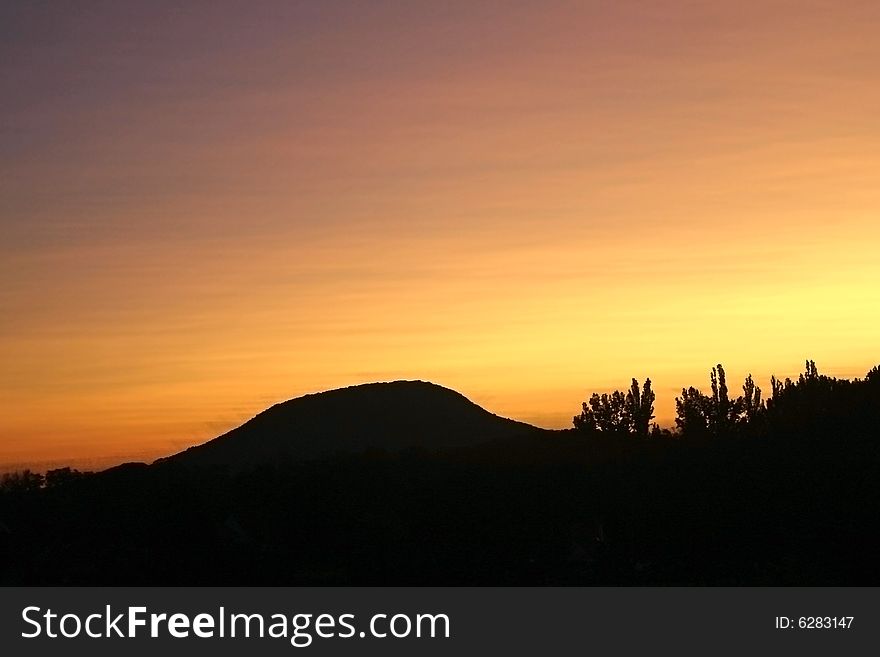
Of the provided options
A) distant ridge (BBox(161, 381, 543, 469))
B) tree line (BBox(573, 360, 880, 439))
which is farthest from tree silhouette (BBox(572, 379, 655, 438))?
distant ridge (BBox(161, 381, 543, 469))

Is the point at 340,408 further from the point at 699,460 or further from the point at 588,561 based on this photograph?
the point at 588,561

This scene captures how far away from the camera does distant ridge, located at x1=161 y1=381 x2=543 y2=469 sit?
163125mm

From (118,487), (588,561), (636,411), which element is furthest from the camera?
(636,411)

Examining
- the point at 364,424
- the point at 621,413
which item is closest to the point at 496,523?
the point at 621,413

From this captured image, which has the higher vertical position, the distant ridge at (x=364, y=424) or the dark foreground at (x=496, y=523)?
the distant ridge at (x=364, y=424)

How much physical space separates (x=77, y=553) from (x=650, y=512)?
2592 centimetres

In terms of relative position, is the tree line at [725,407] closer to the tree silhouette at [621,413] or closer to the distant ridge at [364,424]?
the tree silhouette at [621,413]

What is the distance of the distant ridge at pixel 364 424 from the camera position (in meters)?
A: 163

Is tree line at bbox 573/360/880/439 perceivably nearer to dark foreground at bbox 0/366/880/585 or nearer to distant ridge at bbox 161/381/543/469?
dark foreground at bbox 0/366/880/585

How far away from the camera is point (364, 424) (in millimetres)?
174250

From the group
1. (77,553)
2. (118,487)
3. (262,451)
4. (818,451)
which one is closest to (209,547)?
(77,553)

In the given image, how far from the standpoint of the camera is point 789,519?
55.4 m

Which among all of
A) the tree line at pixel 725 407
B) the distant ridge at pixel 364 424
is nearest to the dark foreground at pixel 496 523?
the tree line at pixel 725 407

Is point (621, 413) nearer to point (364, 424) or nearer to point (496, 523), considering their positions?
point (496, 523)
